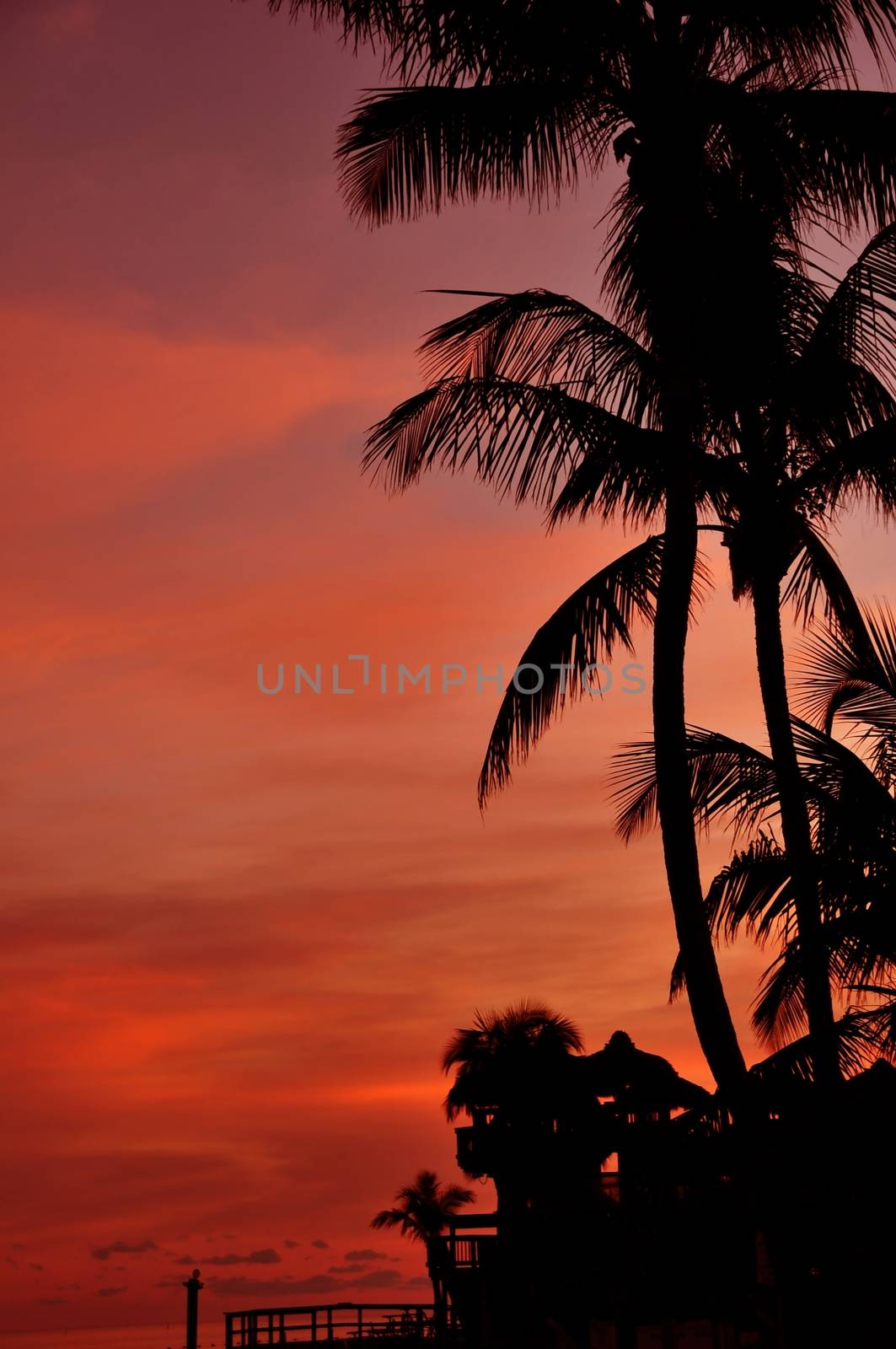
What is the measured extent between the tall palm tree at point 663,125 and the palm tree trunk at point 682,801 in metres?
0.02

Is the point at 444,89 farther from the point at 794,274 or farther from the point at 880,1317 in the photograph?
the point at 880,1317

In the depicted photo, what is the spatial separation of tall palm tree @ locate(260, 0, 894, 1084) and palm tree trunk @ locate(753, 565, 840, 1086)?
213 centimetres

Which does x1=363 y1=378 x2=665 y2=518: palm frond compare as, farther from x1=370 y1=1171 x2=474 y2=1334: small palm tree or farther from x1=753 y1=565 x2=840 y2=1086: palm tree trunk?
x1=370 y1=1171 x2=474 y2=1334: small palm tree

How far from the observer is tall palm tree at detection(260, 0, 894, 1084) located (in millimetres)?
9859

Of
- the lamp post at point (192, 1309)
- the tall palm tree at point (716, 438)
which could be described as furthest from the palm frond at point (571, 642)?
the lamp post at point (192, 1309)

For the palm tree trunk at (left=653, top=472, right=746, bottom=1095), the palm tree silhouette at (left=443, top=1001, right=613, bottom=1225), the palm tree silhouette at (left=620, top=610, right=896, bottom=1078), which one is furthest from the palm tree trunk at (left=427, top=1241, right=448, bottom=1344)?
the palm tree trunk at (left=653, top=472, right=746, bottom=1095)

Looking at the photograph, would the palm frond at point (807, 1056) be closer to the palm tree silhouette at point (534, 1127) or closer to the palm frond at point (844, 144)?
the palm frond at point (844, 144)

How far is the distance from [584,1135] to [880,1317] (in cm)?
1823

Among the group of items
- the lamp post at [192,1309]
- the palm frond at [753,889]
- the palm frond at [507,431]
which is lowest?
the lamp post at [192,1309]

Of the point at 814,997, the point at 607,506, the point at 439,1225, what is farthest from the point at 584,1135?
the point at 439,1225

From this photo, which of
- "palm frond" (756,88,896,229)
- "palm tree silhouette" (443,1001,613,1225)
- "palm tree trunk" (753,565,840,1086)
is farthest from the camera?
"palm tree silhouette" (443,1001,613,1225)

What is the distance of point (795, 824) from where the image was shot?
39.0ft

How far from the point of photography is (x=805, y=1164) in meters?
10.3

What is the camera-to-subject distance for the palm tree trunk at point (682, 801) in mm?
8922
